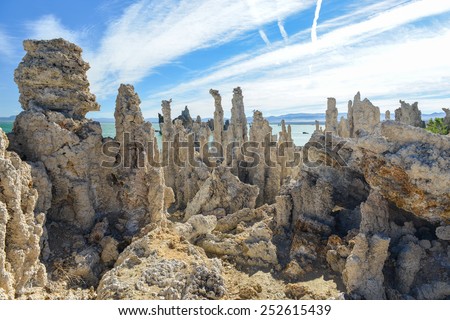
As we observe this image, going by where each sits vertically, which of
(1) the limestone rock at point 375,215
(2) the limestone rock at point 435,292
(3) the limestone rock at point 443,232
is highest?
(1) the limestone rock at point 375,215

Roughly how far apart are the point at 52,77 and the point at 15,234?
12.7ft

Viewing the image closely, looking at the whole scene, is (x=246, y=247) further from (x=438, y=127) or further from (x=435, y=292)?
(x=438, y=127)

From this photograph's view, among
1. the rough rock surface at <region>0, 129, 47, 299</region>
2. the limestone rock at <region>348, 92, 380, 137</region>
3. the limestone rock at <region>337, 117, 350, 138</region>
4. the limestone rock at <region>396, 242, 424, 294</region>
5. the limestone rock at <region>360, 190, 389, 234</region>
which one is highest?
the limestone rock at <region>348, 92, 380, 137</region>

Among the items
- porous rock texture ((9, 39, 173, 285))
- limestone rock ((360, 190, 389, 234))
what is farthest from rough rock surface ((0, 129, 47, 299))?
limestone rock ((360, 190, 389, 234))

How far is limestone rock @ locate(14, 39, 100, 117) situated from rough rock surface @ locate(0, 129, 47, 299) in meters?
2.25

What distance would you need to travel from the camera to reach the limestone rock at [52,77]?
304 inches

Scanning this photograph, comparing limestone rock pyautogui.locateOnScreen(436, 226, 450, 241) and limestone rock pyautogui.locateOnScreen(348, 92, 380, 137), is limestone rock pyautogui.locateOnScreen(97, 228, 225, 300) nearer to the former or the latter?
limestone rock pyautogui.locateOnScreen(436, 226, 450, 241)

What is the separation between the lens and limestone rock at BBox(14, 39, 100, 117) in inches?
304

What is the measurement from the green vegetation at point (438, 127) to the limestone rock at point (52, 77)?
20.8 metres

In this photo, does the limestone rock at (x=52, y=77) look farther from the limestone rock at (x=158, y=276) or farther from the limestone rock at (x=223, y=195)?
the limestone rock at (x=223, y=195)

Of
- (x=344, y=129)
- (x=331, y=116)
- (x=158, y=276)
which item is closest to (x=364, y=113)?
(x=344, y=129)

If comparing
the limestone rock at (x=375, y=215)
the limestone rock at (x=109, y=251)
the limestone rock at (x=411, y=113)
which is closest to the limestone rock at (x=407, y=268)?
the limestone rock at (x=375, y=215)

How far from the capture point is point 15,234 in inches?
215
